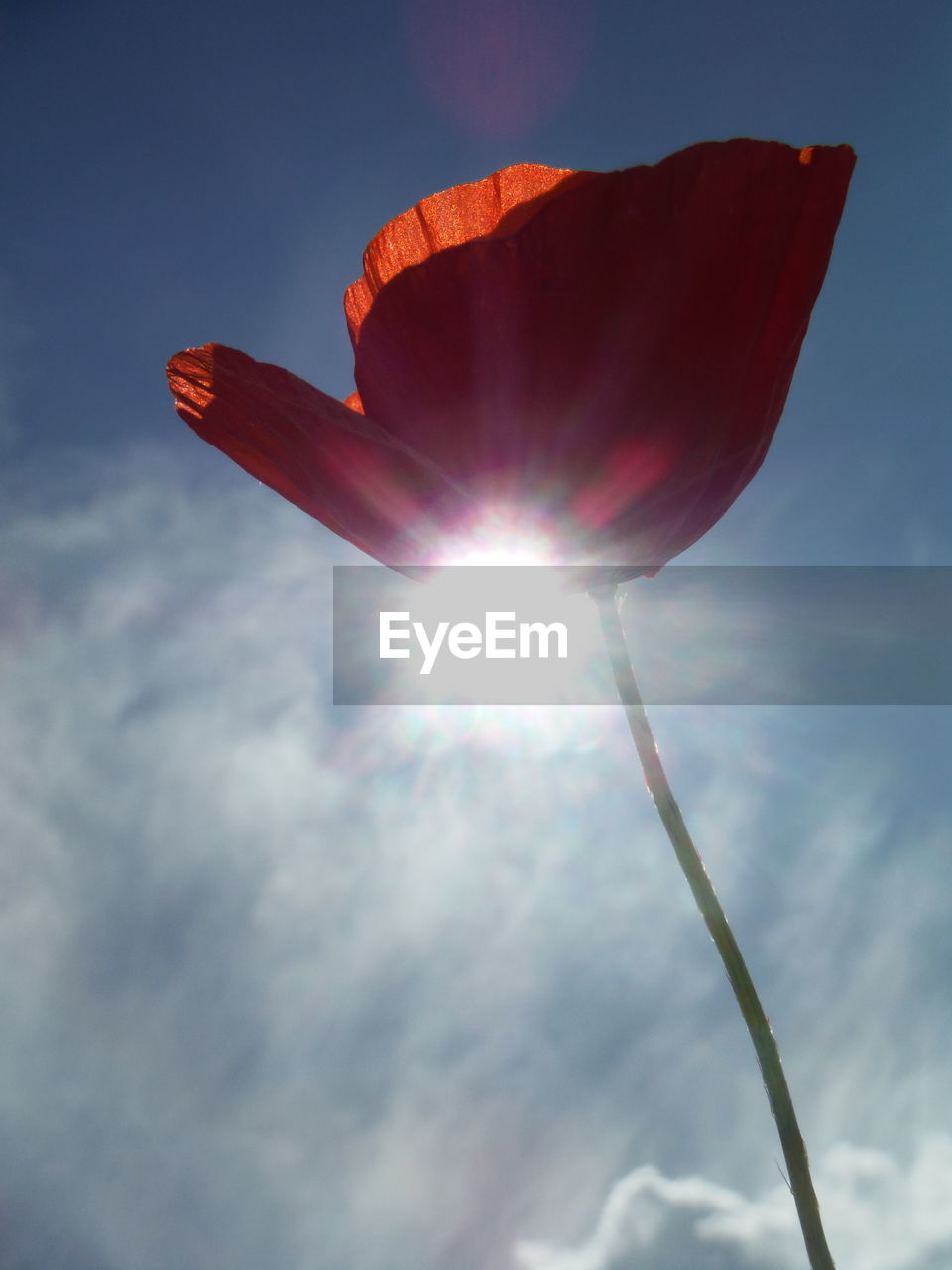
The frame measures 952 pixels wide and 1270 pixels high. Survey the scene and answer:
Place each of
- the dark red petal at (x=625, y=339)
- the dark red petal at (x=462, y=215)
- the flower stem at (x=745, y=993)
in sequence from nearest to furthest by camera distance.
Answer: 1. the flower stem at (x=745, y=993)
2. the dark red petal at (x=625, y=339)
3. the dark red petal at (x=462, y=215)

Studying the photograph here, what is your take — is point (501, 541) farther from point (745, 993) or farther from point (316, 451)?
point (745, 993)

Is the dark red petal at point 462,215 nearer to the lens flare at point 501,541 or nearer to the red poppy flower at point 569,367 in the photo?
the red poppy flower at point 569,367

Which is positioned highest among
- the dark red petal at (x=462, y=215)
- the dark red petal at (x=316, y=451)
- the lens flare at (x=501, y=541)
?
the dark red petal at (x=462, y=215)

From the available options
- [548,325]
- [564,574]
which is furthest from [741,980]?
[548,325]

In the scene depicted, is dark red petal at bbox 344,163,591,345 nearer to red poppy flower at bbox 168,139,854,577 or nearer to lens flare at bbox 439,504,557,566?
red poppy flower at bbox 168,139,854,577

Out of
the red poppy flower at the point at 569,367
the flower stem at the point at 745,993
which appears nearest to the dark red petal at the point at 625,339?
the red poppy flower at the point at 569,367

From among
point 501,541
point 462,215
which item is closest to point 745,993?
point 501,541
